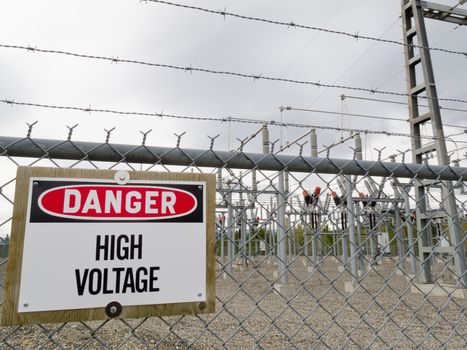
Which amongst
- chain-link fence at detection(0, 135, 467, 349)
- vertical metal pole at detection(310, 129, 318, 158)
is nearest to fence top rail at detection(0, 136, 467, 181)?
chain-link fence at detection(0, 135, 467, 349)

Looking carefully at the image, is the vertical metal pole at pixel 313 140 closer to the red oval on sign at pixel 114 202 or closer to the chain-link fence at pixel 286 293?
the chain-link fence at pixel 286 293

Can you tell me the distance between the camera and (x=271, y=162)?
1.68m

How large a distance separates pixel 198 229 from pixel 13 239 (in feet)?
1.97

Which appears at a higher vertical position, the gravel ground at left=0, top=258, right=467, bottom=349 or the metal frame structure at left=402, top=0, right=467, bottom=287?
the metal frame structure at left=402, top=0, right=467, bottom=287

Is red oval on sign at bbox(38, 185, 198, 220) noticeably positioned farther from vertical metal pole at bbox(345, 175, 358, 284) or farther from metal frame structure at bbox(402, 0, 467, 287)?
metal frame structure at bbox(402, 0, 467, 287)

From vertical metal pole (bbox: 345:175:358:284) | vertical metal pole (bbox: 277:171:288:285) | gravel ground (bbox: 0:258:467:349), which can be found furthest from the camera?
gravel ground (bbox: 0:258:467:349)

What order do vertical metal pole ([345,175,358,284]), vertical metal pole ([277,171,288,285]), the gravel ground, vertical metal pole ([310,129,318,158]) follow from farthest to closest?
vertical metal pole ([310,129,318,158]) → the gravel ground → vertical metal pole ([345,175,358,284]) → vertical metal pole ([277,171,288,285])

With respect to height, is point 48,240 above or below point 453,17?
below

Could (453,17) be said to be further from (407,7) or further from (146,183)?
(146,183)

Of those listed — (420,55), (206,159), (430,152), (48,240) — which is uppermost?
(420,55)

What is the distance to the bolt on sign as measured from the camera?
1.21 meters

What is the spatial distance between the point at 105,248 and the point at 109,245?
16 millimetres

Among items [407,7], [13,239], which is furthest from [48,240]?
[407,7]

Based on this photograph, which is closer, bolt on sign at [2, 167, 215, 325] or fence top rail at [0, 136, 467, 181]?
bolt on sign at [2, 167, 215, 325]
